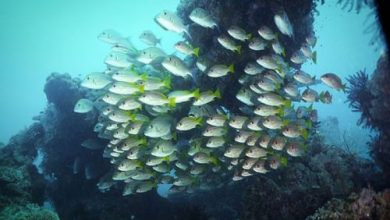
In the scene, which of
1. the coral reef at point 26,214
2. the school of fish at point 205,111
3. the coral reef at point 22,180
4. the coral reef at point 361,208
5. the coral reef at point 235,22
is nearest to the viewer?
the coral reef at point 361,208

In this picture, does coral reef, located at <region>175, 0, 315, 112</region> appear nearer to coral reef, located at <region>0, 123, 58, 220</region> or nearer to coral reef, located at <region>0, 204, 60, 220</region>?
coral reef, located at <region>0, 204, 60, 220</region>

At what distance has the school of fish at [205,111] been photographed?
7.80 meters

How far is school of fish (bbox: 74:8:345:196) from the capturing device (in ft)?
25.6

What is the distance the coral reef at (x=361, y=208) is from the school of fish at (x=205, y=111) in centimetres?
144

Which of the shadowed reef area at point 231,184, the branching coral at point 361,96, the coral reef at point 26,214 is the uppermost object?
the branching coral at point 361,96

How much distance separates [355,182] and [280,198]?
2119 millimetres

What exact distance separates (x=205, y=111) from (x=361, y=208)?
4.09 meters

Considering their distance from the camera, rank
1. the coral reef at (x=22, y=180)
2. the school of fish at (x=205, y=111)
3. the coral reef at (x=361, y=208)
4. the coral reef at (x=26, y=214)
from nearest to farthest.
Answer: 1. the coral reef at (x=361, y=208)
2. the school of fish at (x=205, y=111)
3. the coral reef at (x=26, y=214)
4. the coral reef at (x=22, y=180)

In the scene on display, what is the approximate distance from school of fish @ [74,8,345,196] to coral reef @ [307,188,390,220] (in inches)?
56.5

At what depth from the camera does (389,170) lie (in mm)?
8836

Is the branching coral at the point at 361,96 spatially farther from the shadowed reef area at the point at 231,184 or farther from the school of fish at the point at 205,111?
the school of fish at the point at 205,111

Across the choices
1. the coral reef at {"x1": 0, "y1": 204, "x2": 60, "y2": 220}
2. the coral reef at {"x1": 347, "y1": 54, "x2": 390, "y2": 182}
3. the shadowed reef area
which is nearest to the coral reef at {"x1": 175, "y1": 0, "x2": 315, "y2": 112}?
the shadowed reef area

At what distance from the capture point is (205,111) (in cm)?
847

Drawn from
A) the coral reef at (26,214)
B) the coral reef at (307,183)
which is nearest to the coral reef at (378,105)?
the coral reef at (307,183)
